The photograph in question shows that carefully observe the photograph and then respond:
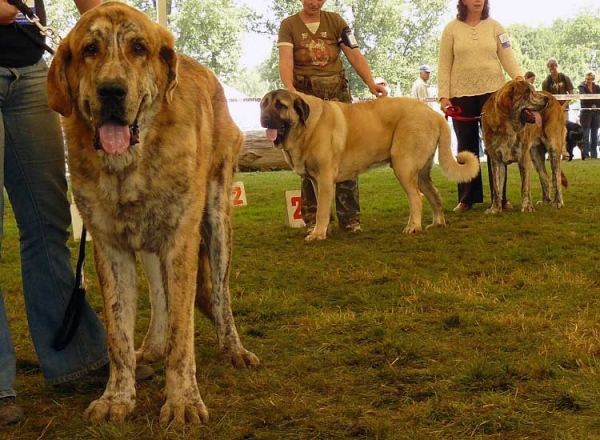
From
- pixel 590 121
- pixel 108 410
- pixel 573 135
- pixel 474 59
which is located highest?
pixel 474 59

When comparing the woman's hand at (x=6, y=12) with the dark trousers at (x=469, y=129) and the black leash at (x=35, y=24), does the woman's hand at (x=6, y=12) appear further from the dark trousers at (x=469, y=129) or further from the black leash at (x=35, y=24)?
the dark trousers at (x=469, y=129)

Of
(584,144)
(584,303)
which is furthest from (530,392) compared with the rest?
(584,144)

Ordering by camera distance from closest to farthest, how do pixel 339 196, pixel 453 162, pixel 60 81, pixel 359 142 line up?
pixel 60 81 < pixel 359 142 < pixel 339 196 < pixel 453 162

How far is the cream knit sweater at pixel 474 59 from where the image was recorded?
7.66 m

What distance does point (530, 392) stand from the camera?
252 centimetres

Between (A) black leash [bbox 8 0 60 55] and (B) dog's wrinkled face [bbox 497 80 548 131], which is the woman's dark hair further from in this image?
(A) black leash [bbox 8 0 60 55]

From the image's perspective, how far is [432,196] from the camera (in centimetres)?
705

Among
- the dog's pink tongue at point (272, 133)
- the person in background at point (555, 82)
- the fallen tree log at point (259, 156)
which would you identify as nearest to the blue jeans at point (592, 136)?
the person in background at point (555, 82)

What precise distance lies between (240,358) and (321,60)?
4297mm

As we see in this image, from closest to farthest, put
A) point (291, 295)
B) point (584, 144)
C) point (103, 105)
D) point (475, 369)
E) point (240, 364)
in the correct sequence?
point (103, 105) → point (475, 369) → point (240, 364) → point (291, 295) → point (584, 144)

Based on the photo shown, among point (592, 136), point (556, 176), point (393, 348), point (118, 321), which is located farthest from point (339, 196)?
point (592, 136)

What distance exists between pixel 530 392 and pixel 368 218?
5247mm

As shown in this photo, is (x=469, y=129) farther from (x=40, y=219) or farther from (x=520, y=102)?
(x=40, y=219)

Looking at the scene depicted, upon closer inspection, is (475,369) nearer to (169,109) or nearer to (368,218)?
(169,109)
